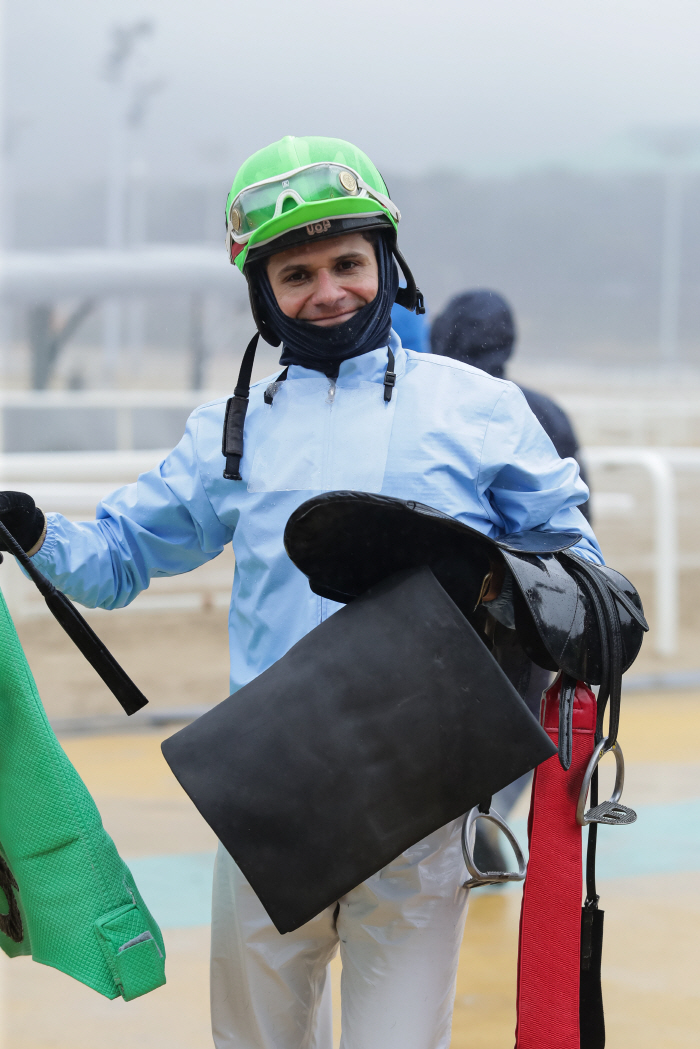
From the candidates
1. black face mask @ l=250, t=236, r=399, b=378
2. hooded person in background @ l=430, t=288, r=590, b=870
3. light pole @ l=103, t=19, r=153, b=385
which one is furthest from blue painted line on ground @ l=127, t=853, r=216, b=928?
light pole @ l=103, t=19, r=153, b=385

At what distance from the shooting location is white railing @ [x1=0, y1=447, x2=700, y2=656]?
3432mm

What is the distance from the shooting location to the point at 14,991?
7.70 feet

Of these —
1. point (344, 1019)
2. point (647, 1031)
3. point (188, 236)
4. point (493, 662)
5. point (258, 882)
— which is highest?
point (188, 236)

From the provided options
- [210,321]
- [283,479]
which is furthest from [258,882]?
[210,321]

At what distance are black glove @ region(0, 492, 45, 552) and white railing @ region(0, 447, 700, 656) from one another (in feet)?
5.91

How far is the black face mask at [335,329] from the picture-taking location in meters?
1.43

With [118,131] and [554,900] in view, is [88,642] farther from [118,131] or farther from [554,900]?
[118,131]

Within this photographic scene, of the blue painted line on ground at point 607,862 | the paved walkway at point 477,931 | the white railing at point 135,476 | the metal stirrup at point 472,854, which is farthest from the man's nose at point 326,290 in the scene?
the white railing at point 135,476

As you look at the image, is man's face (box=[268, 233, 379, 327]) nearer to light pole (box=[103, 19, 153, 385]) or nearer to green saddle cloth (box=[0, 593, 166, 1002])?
green saddle cloth (box=[0, 593, 166, 1002])

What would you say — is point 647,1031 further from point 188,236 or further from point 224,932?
point 188,236

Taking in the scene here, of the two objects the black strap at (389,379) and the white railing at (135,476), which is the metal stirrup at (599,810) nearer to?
the black strap at (389,379)

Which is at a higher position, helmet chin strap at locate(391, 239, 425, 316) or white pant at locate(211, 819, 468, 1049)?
helmet chin strap at locate(391, 239, 425, 316)

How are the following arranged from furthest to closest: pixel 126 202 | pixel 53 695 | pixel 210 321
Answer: pixel 126 202
pixel 53 695
pixel 210 321

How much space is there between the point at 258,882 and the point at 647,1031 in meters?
1.31
